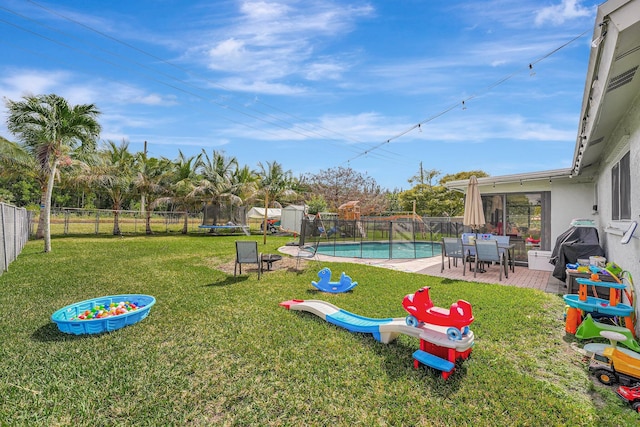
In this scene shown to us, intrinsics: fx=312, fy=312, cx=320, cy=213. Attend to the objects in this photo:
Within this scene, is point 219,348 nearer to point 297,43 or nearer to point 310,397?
point 310,397

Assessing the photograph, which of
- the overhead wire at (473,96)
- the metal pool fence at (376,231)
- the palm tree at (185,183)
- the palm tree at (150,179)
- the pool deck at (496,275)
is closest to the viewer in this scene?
the overhead wire at (473,96)

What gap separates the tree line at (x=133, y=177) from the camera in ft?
37.6

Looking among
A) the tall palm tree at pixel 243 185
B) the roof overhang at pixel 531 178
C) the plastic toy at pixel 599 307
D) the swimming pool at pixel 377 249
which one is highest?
the tall palm tree at pixel 243 185

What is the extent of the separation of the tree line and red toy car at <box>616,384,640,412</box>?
11.4 m

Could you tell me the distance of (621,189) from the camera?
464 centimetres

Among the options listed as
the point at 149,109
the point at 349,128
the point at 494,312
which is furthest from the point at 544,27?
the point at 149,109

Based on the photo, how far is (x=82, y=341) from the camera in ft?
12.3

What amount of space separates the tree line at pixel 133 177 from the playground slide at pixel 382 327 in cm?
849

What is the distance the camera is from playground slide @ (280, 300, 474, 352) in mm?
3001

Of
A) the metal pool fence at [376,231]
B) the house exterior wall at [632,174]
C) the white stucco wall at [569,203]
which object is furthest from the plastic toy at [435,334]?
the metal pool fence at [376,231]

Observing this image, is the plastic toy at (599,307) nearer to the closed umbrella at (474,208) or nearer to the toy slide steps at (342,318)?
the toy slide steps at (342,318)

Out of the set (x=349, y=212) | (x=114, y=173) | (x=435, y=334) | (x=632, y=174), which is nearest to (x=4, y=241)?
(x=435, y=334)

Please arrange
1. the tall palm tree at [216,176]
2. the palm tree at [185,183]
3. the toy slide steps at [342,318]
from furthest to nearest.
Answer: the tall palm tree at [216,176] → the palm tree at [185,183] → the toy slide steps at [342,318]

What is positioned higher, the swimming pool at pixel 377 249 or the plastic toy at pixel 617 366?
the plastic toy at pixel 617 366
